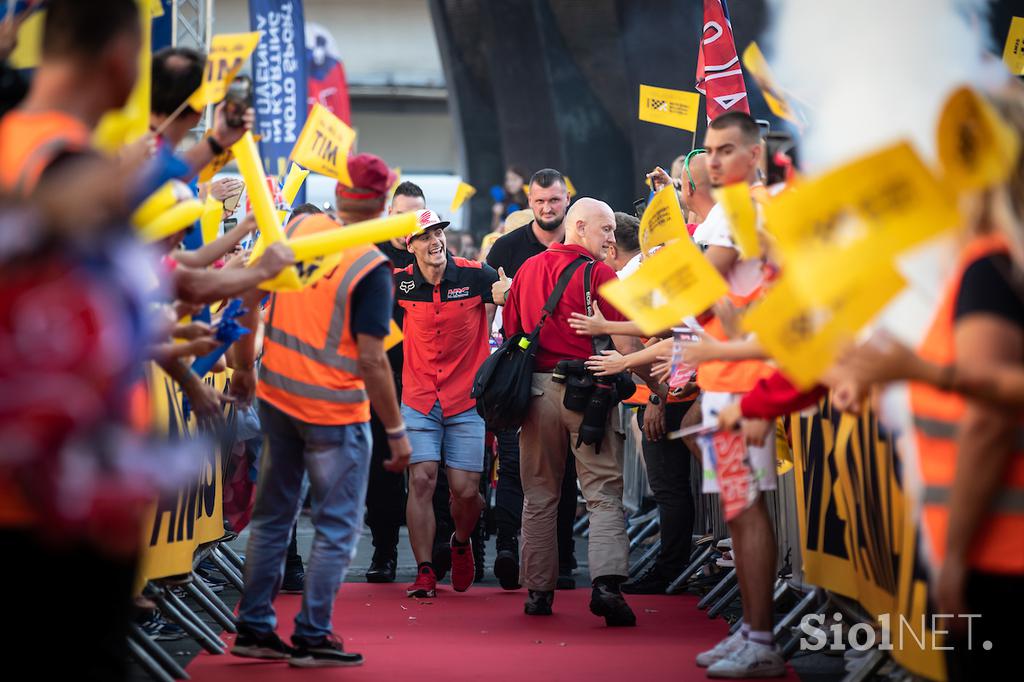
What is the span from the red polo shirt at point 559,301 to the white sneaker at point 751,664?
243 cm

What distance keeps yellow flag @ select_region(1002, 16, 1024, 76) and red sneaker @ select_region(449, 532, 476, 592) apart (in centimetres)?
426

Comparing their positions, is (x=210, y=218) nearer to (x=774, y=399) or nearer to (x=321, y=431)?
(x=321, y=431)

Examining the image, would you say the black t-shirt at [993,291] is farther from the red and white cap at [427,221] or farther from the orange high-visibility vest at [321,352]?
the red and white cap at [427,221]

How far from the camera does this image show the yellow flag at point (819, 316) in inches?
117

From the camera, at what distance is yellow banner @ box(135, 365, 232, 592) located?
228 inches

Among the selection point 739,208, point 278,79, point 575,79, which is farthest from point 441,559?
point 575,79

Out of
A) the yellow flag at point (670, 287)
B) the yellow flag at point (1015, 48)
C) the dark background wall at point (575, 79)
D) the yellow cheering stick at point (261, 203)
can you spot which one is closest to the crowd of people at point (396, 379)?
the yellow cheering stick at point (261, 203)

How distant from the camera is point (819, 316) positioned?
305cm

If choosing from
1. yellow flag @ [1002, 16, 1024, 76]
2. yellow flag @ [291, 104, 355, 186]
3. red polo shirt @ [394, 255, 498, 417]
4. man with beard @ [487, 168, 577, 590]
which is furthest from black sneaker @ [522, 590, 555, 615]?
yellow flag @ [1002, 16, 1024, 76]

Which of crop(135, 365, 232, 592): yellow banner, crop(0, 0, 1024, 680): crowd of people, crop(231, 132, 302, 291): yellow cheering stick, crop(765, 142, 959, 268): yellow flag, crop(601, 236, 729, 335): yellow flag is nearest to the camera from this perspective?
crop(0, 0, 1024, 680): crowd of people

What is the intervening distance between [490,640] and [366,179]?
2.34 meters

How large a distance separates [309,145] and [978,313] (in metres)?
4.18

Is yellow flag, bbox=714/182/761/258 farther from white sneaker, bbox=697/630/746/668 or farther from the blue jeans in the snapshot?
the blue jeans

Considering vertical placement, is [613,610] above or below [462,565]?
above
